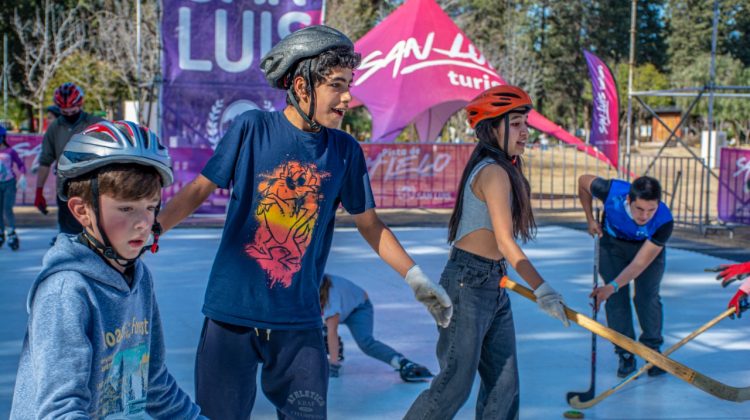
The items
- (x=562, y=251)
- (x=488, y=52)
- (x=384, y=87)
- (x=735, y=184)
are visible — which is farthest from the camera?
(x=488, y=52)

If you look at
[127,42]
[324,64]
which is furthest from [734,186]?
[127,42]

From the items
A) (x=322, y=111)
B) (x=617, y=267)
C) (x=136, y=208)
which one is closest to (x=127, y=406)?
(x=136, y=208)

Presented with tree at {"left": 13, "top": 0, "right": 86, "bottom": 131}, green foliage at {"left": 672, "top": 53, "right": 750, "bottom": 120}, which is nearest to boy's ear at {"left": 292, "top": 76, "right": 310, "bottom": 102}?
tree at {"left": 13, "top": 0, "right": 86, "bottom": 131}

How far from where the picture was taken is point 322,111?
308 centimetres

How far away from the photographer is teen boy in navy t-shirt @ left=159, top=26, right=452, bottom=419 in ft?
9.98

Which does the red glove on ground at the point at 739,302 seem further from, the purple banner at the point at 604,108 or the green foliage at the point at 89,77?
the green foliage at the point at 89,77

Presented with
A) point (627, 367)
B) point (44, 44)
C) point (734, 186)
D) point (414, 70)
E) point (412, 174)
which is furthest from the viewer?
point (44, 44)

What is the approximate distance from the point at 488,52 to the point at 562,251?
95.8 feet

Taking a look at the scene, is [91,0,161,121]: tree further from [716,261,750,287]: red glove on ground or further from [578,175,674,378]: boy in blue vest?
[716,261,750,287]: red glove on ground

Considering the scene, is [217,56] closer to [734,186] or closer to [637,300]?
[734,186]

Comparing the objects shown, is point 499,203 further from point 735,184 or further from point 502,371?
point 735,184

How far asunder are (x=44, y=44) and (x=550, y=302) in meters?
32.3

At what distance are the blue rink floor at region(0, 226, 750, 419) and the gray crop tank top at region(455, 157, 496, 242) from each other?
59.0 inches

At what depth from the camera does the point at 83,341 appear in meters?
1.88
